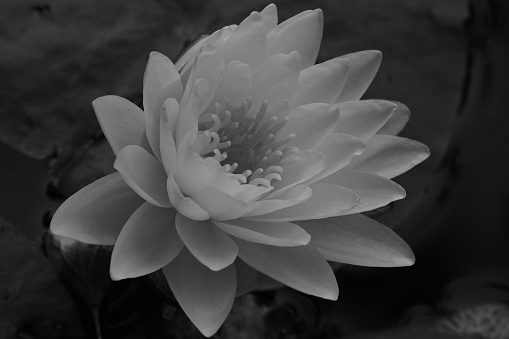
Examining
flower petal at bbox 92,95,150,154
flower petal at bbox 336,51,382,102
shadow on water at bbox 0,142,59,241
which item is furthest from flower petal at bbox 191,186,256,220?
shadow on water at bbox 0,142,59,241

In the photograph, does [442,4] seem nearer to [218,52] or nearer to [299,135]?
[299,135]

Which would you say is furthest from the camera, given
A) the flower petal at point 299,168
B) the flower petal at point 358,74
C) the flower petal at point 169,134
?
the flower petal at point 358,74

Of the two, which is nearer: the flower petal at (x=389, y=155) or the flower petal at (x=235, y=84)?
the flower petal at (x=235, y=84)

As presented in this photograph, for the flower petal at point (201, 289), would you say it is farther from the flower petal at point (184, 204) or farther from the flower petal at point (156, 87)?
the flower petal at point (156, 87)

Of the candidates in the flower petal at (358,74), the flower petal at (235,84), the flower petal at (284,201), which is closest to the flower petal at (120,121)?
the flower petal at (235,84)

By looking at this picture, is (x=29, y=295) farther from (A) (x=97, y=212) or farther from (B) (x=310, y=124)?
(B) (x=310, y=124)

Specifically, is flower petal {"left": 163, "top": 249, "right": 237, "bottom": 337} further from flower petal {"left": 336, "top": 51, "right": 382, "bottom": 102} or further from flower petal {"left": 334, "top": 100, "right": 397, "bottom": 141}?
flower petal {"left": 336, "top": 51, "right": 382, "bottom": 102}

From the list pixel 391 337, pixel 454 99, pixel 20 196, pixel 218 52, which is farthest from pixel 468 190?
pixel 20 196
